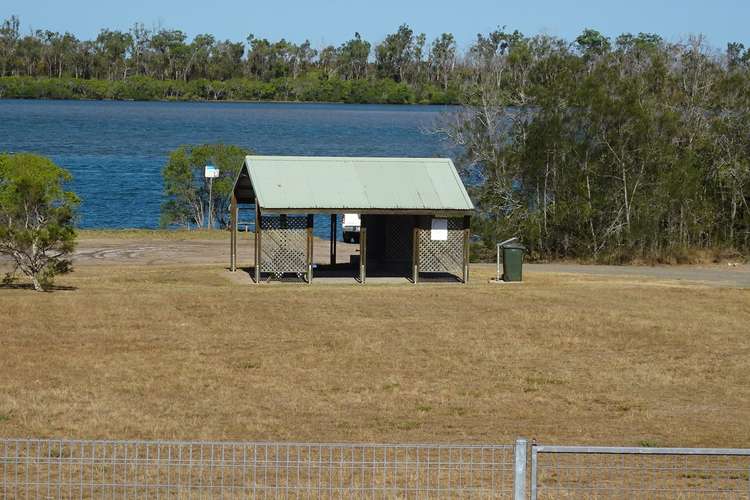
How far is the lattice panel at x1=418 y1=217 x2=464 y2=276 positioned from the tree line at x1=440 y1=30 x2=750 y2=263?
9.84 m

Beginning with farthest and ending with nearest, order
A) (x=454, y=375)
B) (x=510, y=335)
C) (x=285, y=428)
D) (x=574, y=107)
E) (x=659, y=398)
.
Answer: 1. (x=574, y=107)
2. (x=510, y=335)
3. (x=454, y=375)
4. (x=659, y=398)
5. (x=285, y=428)

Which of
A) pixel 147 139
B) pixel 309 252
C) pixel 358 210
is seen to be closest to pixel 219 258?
pixel 309 252

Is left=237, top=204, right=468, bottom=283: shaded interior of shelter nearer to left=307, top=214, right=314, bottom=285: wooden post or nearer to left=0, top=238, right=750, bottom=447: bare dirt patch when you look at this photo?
left=307, top=214, right=314, bottom=285: wooden post

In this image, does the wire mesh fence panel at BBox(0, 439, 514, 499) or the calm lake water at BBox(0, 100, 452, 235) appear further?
the calm lake water at BBox(0, 100, 452, 235)

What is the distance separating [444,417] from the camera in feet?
55.4

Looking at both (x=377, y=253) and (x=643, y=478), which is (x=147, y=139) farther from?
(x=643, y=478)

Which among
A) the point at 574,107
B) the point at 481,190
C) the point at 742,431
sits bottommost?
the point at 742,431

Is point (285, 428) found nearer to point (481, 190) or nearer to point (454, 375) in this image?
point (454, 375)

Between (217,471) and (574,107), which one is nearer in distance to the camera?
(217,471)

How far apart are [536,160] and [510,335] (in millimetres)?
19714

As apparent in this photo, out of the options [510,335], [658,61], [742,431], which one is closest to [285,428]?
[742,431]

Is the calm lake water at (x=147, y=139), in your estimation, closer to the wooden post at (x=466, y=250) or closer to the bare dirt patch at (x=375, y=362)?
the wooden post at (x=466, y=250)

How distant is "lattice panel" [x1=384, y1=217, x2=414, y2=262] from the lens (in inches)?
1373

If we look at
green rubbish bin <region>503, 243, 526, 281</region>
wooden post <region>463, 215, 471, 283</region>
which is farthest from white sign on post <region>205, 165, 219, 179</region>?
green rubbish bin <region>503, 243, 526, 281</region>
